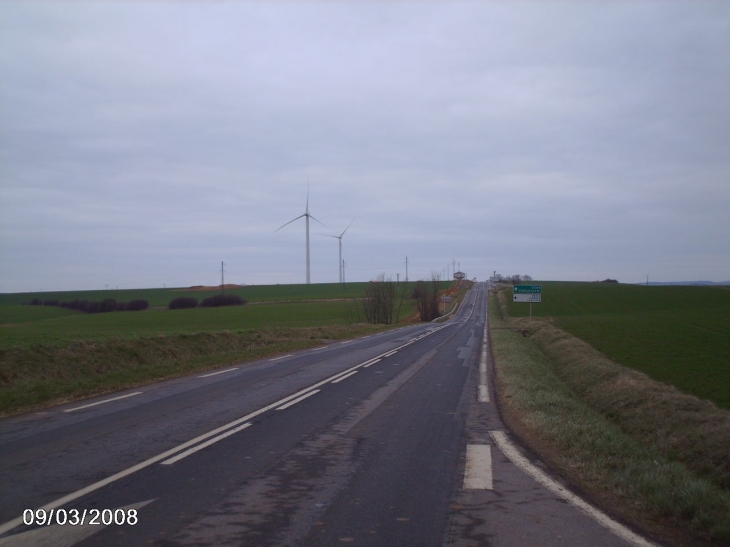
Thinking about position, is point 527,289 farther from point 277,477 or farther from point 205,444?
point 277,477

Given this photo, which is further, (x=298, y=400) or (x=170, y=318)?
(x=170, y=318)

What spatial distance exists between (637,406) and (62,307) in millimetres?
94174

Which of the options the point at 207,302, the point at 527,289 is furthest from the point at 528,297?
the point at 207,302

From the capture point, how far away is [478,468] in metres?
7.28

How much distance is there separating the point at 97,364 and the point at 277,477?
42.7 ft

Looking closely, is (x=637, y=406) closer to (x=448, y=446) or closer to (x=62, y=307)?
(x=448, y=446)

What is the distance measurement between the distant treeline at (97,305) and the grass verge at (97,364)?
247 feet

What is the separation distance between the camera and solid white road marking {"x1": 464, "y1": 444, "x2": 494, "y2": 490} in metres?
6.60

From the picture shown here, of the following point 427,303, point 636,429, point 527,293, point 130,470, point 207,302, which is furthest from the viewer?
point 207,302

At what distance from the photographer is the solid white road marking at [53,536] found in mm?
4883

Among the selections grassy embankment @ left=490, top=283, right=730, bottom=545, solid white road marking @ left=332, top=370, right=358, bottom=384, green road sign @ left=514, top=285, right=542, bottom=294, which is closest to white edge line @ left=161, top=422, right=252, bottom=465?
grassy embankment @ left=490, top=283, right=730, bottom=545

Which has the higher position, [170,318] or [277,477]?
[277,477]

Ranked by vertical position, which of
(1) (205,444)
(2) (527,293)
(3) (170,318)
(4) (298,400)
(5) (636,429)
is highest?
(2) (527,293)

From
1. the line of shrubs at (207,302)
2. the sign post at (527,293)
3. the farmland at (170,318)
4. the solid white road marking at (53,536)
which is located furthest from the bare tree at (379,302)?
the solid white road marking at (53,536)
